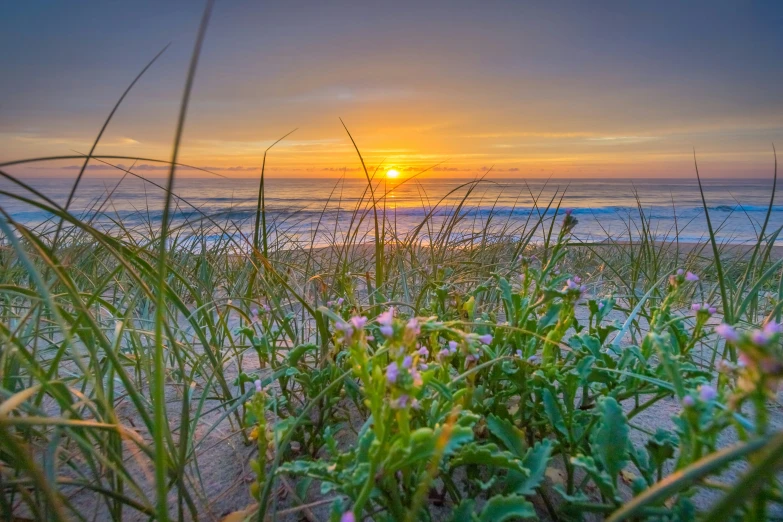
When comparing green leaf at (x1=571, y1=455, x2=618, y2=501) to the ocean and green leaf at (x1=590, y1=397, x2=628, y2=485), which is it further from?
the ocean

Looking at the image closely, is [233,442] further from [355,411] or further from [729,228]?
[729,228]

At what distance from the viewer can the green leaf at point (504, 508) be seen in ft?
2.25

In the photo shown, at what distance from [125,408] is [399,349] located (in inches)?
48.0

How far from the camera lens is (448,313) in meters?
1.47

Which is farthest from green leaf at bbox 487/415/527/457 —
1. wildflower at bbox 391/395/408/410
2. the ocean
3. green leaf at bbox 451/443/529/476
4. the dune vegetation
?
the ocean

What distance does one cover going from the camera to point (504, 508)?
699 millimetres

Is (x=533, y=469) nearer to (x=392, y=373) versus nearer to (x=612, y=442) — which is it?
(x=612, y=442)

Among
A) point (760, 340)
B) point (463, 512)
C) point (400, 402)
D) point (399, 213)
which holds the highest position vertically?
point (760, 340)

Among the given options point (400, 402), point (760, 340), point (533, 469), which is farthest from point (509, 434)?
point (760, 340)

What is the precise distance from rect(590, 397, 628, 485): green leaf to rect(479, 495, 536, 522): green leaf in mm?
182

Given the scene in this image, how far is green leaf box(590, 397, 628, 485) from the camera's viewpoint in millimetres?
791

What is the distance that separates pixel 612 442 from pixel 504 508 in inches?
9.3

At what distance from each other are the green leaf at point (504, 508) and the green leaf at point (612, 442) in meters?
Result: 0.18

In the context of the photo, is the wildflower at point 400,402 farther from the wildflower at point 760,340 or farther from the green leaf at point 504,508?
the wildflower at point 760,340
